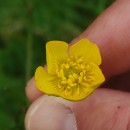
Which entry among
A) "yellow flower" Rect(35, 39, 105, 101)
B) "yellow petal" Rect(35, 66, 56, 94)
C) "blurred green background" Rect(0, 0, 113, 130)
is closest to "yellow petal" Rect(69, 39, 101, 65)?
"yellow flower" Rect(35, 39, 105, 101)

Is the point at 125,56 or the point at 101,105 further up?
the point at 125,56

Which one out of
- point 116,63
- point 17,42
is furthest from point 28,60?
point 116,63

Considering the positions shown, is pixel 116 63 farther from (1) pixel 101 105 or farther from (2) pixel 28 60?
(2) pixel 28 60

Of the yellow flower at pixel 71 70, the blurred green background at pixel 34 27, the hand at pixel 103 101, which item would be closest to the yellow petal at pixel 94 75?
the yellow flower at pixel 71 70

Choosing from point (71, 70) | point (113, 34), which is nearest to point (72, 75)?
point (71, 70)

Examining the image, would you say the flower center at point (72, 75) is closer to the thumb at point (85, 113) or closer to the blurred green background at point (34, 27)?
the thumb at point (85, 113)

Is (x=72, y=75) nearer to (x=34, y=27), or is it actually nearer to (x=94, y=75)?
(x=94, y=75)
